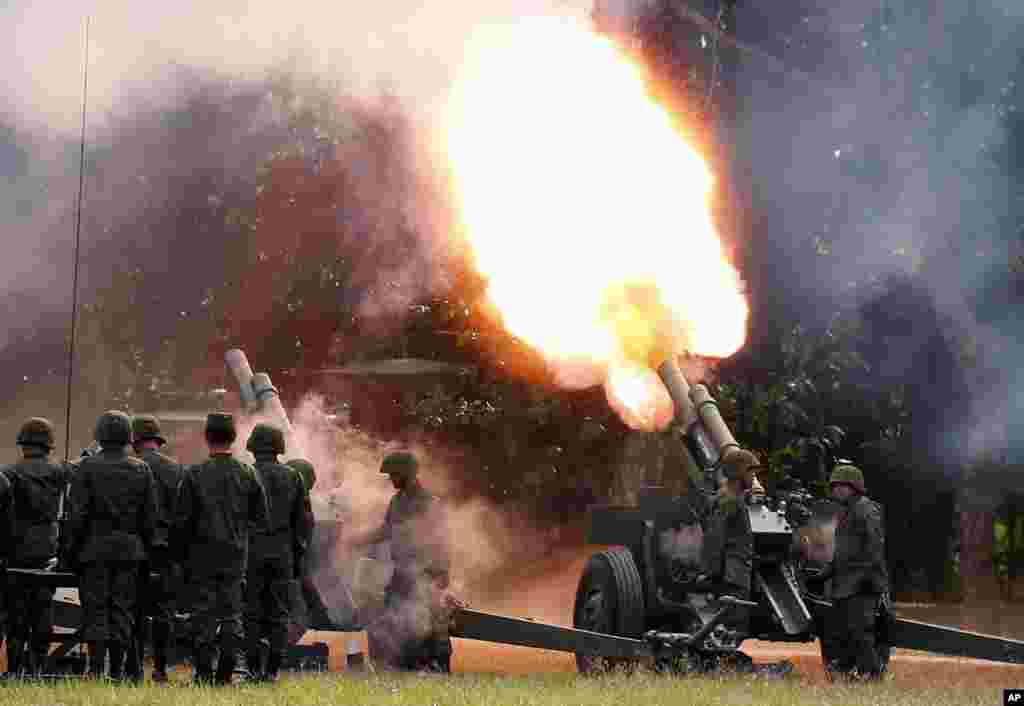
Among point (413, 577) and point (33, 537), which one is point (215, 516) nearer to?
point (33, 537)

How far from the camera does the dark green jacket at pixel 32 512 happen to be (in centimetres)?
1505

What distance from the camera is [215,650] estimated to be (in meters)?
14.2

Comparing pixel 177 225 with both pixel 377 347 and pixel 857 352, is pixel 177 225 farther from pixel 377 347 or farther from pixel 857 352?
pixel 857 352

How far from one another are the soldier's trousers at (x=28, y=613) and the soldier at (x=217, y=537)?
1148mm

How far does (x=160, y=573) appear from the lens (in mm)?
15055

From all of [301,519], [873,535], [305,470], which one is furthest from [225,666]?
[873,535]

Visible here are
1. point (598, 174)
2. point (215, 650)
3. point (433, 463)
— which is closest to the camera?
point (215, 650)

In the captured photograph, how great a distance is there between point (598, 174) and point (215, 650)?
279 inches

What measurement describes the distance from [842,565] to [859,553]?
173mm

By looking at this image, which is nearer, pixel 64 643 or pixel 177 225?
pixel 64 643

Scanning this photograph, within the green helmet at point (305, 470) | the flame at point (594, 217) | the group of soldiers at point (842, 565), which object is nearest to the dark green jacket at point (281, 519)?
the green helmet at point (305, 470)

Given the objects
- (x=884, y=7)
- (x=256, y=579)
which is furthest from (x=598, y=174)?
(x=884, y=7)

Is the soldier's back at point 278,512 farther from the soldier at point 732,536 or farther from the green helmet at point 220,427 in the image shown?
the soldier at point 732,536

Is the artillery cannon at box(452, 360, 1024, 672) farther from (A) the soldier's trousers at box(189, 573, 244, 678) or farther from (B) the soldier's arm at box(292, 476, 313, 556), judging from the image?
(A) the soldier's trousers at box(189, 573, 244, 678)
